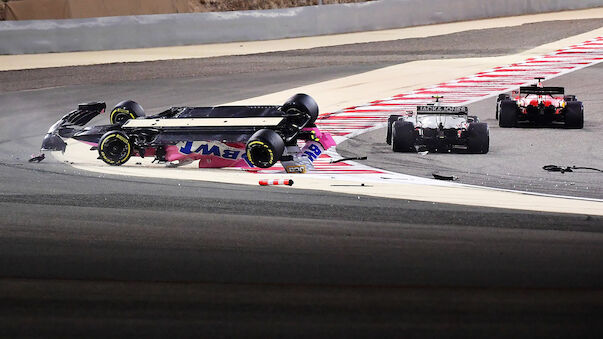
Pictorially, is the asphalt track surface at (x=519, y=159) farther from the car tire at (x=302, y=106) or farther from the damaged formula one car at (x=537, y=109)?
the car tire at (x=302, y=106)

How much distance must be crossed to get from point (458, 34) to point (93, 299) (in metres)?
23.6

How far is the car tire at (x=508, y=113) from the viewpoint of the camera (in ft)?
48.3

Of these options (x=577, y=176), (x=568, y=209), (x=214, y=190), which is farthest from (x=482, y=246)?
(x=577, y=176)

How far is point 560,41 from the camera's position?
2603 cm

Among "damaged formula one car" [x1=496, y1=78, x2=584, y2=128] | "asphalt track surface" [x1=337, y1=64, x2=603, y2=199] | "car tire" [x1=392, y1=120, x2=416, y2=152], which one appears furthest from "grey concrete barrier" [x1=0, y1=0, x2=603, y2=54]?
"car tire" [x1=392, y1=120, x2=416, y2=152]

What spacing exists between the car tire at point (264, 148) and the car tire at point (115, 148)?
148 centimetres

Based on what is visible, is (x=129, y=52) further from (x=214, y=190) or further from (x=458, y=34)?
(x=214, y=190)

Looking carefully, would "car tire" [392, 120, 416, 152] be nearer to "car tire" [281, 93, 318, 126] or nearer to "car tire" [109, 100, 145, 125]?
"car tire" [281, 93, 318, 126]

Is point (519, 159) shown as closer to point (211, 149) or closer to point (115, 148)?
point (211, 149)

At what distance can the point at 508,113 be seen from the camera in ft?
48.4

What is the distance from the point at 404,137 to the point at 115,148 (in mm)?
3589

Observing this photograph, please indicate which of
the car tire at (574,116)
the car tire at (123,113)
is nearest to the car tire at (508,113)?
the car tire at (574,116)

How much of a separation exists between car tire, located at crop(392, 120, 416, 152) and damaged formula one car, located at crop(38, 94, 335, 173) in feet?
3.26

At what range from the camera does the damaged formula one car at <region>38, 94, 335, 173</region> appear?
1088 cm
